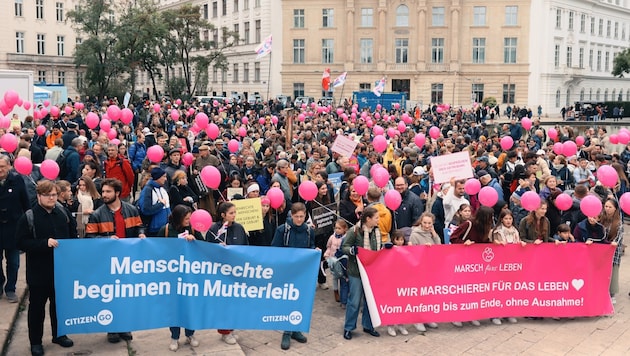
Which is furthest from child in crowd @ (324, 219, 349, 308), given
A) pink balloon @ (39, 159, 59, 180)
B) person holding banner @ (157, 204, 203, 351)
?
pink balloon @ (39, 159, 59, 180)

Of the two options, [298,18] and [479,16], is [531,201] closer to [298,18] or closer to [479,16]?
[479,16]

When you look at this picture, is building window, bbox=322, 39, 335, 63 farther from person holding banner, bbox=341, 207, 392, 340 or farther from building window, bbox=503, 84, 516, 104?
person holding banner, bbox=341, 207, 392, 340

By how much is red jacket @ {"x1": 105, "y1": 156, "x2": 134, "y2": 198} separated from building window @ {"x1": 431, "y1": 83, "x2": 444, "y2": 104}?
51.2 m

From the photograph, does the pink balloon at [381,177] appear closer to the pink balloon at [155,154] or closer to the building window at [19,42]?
the pink balloon at [155,154]

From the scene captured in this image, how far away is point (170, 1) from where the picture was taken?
80438 millimetres

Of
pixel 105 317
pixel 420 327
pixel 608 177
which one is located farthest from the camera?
pixel 608 177

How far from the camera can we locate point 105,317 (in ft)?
22.6

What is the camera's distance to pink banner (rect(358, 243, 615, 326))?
7770 mm

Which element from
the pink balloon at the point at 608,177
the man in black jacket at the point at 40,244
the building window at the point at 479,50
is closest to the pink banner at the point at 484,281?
the pink balloon at the point at 608,177

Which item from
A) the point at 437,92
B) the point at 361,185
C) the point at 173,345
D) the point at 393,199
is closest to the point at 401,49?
the point at 437,92

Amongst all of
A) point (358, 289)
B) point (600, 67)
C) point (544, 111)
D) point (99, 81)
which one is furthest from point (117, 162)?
point (600, 67)

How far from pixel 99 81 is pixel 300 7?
75.3ft

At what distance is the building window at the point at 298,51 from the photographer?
63188 mm

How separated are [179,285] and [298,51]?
57.9 meters
